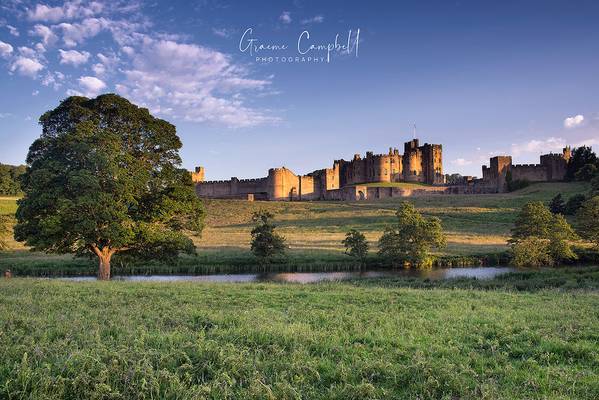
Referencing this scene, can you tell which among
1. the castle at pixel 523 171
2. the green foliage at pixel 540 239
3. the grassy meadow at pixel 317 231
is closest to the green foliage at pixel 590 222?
the green foliage at pixel 540 239

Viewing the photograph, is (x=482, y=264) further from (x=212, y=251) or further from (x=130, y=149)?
(x=130, y=149)

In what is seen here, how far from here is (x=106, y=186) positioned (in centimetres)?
2153

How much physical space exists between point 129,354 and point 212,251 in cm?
Answer: 3586

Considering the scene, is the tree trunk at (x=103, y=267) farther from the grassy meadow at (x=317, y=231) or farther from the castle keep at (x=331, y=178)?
the castle keep at (x=331, y=178)

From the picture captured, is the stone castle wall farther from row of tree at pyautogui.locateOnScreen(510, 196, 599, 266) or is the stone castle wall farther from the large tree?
the large tree

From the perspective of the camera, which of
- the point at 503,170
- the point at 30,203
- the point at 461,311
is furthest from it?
the point at 503,170

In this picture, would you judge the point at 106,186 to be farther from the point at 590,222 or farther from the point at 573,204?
the point at 573,204

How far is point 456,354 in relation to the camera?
728cm

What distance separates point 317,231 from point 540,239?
29772mm

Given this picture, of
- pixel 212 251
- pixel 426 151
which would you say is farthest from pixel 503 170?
pixel 212 251

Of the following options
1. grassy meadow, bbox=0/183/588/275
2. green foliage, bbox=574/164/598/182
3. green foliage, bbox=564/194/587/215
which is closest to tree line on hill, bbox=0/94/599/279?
grassy meadow, bbox=0/183/588/275

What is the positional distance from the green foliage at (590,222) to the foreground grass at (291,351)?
28.0 meters

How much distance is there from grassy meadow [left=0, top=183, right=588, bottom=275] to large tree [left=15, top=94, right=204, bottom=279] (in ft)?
33.2

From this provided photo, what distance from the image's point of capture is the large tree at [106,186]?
20.5 metres
